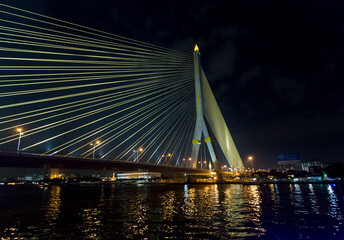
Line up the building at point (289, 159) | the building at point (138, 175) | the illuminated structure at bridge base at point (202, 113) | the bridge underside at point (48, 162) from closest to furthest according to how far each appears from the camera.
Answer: the bridge underside at point (48, 162)
the illuminated structure at bridge base at point (202, 113)
the building at point (289, 159)
the building at point (138, 175)

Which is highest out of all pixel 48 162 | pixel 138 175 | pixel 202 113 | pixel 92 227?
pixel 202 113

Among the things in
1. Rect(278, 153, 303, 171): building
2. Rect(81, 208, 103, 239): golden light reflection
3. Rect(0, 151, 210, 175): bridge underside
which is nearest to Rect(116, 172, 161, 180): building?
Rect(278, 153, 303, 171): building

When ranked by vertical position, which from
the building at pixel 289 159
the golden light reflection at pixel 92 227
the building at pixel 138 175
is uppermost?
the building at pixel 289 159

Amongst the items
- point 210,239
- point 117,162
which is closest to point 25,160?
point 117,162

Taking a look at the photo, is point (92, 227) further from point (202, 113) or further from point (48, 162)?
point (202, 113)

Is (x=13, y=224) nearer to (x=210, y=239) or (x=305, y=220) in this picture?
(x=210, y=239)

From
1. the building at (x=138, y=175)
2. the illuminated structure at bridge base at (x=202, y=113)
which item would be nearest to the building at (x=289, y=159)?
the illuminated structure at bridge base at (x=202, y=113)

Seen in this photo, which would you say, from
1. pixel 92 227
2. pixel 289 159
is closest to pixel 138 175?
pixel 289 159

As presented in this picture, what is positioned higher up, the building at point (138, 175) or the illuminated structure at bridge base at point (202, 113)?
the illuminated structure at bridge base at point (202, 113)

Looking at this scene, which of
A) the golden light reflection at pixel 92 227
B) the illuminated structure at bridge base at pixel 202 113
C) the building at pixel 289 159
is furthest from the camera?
the building at pixel 289 159

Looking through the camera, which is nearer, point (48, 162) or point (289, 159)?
point (48, 162)

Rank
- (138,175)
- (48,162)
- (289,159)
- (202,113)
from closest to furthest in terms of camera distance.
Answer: (48,162) → (202,113) → (289,159) → (138,175)

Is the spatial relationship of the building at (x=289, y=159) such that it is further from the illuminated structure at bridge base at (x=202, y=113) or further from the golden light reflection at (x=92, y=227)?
the golden light reflection at (x=92, y=227)

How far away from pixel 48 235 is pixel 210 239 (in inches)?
214
